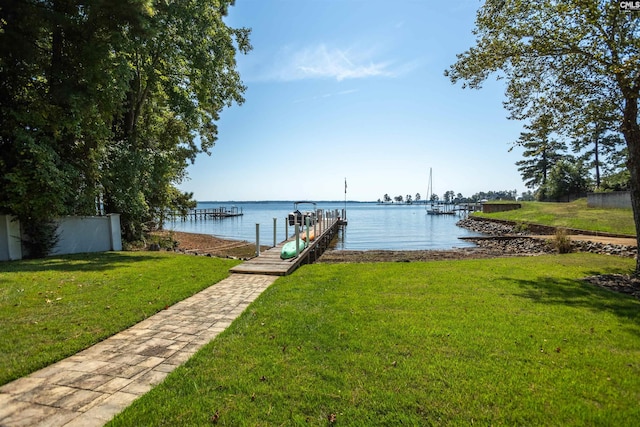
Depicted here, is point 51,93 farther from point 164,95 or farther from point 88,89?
point 164,95

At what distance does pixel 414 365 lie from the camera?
3480mm

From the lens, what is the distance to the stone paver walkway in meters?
2.71

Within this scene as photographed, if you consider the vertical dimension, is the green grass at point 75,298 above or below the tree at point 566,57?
below

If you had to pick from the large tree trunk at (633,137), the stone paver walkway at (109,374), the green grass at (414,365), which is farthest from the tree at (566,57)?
the stone paver walkway at (109,374)

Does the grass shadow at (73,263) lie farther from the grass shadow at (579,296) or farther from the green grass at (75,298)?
the grass shadow at (579,296)

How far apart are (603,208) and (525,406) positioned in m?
31.8

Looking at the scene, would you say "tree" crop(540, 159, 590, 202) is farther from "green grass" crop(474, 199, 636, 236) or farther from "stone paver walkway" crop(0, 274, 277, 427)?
"stone paver walkway" crop(0, 274, 277, 427)

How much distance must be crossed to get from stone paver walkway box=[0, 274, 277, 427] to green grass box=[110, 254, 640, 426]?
261mm

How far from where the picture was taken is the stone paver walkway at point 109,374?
2.71 m

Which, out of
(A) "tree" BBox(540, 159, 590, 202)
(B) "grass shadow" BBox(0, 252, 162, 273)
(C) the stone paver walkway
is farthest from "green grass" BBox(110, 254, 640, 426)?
(A) "tree" BBox(540, 159, 590, 202)

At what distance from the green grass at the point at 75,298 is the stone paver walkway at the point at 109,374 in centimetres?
27

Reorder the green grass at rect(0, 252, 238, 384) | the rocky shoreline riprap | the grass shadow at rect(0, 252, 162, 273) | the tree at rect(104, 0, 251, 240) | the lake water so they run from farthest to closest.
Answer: the lake water < the rocky shoreline riprap < the tree at rect(104, 0, 251, 240) < the grass shadow at rect(0, 252, 162, 273) < the green grass at rect(0, 252, 238, 384)

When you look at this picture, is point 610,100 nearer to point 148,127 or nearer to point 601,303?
point 601,303

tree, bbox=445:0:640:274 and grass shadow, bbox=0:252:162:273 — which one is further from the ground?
tree, bbox=445:0:640:274
